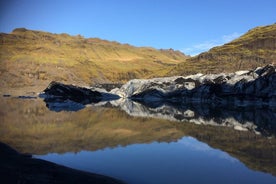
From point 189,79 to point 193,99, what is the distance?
18.7 feet

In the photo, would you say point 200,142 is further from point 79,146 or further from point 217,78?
point 217,78

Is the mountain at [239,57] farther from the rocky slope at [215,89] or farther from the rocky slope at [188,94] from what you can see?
the rocky slope at [188,94]

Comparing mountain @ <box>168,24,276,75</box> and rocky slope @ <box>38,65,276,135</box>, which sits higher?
mountain @ <box>168,24,276,75</box>

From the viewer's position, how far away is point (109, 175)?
16.3 metres

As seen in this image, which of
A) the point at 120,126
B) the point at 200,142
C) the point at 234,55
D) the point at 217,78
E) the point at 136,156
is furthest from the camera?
the point at 234,55

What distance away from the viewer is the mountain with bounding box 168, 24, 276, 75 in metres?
134

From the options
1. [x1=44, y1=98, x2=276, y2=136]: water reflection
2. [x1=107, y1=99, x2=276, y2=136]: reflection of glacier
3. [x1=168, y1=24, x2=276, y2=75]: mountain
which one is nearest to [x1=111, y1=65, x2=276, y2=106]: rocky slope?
[x1=44, y1=98, x2=276, y2=136]: water reflection

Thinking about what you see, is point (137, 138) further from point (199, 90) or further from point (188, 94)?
point (188, 94)

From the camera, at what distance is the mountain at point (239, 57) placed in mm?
134375

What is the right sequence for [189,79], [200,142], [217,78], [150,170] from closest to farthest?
[150,170] → [200,142] → [217,78] → [189,79]

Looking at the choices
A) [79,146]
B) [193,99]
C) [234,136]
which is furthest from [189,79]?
[79,146]

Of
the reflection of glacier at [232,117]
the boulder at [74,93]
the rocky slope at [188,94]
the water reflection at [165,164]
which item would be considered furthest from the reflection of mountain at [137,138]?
the boulder at [74,93]

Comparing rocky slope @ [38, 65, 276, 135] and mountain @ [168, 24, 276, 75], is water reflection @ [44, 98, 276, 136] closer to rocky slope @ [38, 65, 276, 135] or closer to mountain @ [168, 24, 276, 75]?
rocky slope @ [38, 65, 276, 135]

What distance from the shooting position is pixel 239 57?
465 ft
